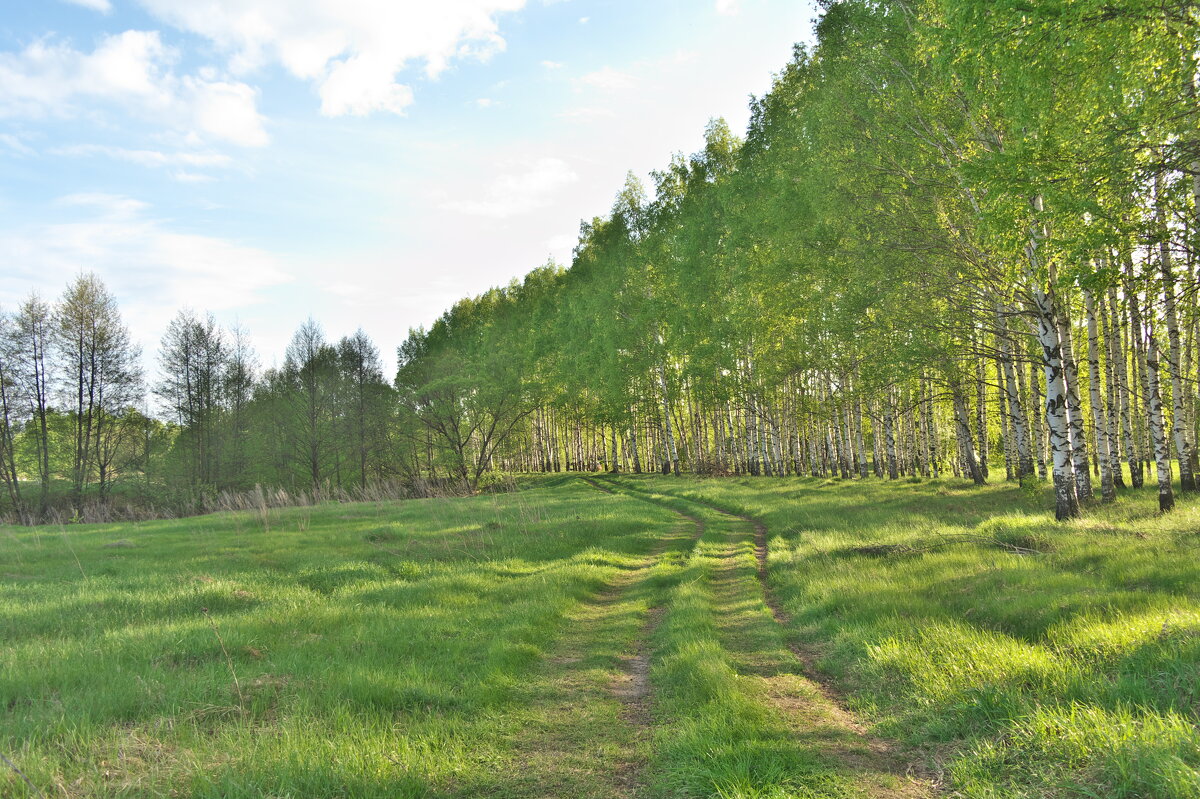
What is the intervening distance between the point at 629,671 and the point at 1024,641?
4155 millimetres

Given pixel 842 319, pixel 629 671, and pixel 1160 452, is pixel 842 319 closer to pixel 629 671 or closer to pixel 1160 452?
pixel 1160 452

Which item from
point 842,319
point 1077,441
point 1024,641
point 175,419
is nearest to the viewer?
point 1024,641

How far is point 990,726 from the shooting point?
14.6 feet

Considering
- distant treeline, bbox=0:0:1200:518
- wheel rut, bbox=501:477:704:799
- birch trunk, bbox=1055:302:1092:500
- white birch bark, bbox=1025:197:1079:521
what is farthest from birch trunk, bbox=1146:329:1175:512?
wheel rut, bbox=501:477:704:799

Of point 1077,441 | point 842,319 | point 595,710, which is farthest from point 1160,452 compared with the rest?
point 595,710

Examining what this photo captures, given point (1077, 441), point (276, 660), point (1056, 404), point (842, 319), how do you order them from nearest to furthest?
point (276, 660) → point (1056, 404) → point (1077, 441) → point (842, 319)

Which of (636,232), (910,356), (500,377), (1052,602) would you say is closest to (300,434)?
(500,377)

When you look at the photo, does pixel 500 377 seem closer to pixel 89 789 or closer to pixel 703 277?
pixel 703 277

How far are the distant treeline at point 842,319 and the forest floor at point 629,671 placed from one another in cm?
490

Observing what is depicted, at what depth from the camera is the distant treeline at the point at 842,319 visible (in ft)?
27.5

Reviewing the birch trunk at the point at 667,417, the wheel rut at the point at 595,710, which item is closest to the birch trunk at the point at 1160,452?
the wheel rut at the point at 595,710

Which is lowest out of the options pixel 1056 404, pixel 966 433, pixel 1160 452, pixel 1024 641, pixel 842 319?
pixel 1024 641

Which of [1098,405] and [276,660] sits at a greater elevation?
[1098,405]

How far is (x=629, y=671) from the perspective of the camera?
22.0 ft
